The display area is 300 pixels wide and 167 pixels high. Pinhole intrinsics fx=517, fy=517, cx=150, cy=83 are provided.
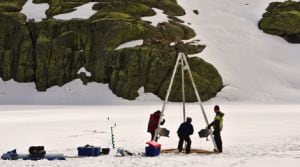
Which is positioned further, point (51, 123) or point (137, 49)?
point (137, 49)

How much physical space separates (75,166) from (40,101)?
43.3m

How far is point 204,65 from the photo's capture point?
5891 cm

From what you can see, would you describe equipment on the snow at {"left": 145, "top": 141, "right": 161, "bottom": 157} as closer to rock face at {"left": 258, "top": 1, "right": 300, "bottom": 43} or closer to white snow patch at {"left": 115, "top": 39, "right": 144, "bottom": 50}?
white snow patch at {"left": 115, "top": 39, "right": 144, "bottom": 50}

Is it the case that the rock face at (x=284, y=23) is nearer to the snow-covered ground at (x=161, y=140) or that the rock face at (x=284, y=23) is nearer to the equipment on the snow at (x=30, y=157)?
the snow-covered ground at (x=161, y=140)

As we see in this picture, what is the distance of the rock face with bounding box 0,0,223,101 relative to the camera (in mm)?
57469

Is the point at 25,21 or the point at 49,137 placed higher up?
the point at 25,21

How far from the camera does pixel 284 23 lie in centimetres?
7194

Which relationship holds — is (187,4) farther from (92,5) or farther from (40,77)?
(40,77)

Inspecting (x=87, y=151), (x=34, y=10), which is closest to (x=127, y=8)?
(x=34, y=10)

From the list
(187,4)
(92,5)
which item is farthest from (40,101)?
(187,4)

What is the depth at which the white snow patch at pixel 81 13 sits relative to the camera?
69.1 meters

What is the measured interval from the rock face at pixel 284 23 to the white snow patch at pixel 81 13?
2476cm

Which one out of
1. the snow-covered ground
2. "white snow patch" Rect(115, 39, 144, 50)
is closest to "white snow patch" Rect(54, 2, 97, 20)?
"white snow patch" Rect(115, 39, 144, 50)

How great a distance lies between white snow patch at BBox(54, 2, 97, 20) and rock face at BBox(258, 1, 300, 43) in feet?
81.2
